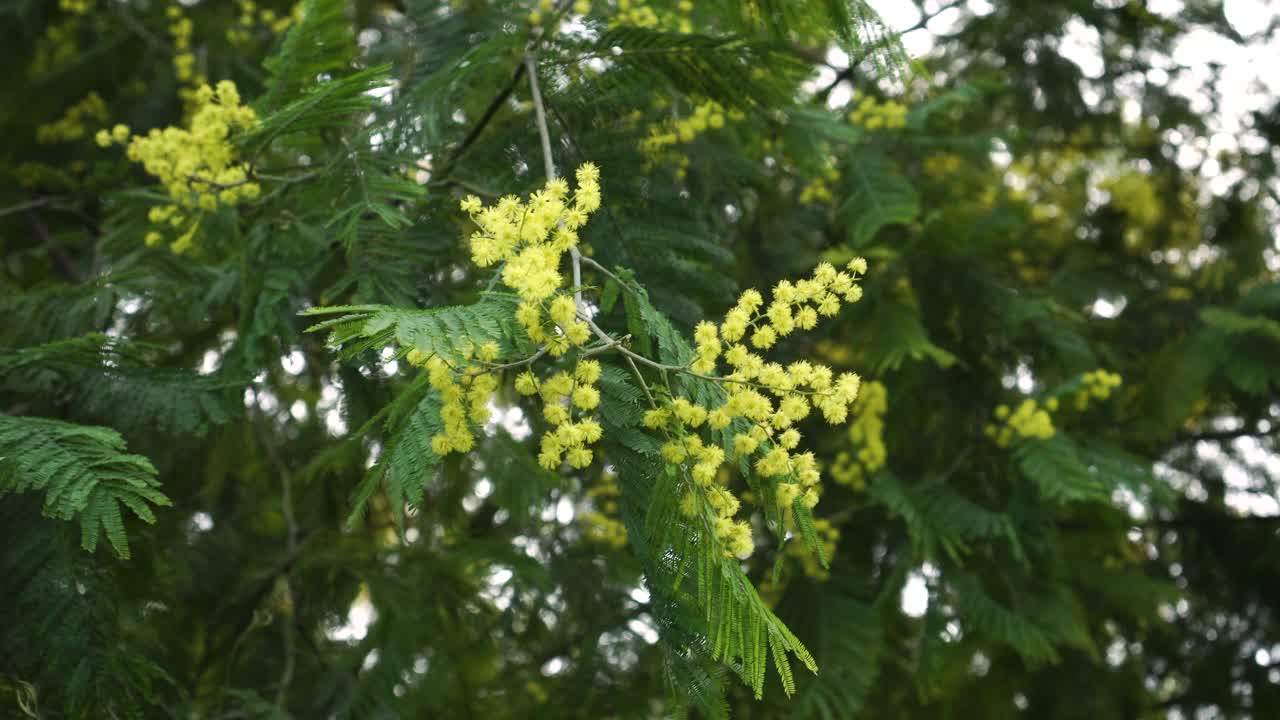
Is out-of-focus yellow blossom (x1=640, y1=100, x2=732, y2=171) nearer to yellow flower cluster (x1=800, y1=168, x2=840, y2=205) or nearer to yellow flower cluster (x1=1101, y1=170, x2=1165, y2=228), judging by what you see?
yellow flower cluster (x1=800, y1=168, x2=840, y2=205)

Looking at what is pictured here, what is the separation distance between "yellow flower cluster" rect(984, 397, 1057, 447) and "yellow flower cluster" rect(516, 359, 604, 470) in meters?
2.42

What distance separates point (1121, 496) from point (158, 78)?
4.70m

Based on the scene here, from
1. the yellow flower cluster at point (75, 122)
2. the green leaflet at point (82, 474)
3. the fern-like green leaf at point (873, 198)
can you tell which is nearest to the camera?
the green leaflet at point (82, 474)

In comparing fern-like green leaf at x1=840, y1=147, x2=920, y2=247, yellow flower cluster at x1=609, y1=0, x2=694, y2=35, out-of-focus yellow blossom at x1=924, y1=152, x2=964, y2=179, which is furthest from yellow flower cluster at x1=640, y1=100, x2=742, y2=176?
out-of-focus yellow blossom at x1=924, y1=152, x2=964, y2=179

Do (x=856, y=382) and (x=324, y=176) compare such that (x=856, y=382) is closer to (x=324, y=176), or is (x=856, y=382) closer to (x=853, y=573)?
(x=324, y=176)

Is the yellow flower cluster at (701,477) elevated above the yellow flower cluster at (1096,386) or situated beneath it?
elevated above

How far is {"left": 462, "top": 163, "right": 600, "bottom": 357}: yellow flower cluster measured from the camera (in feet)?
6.10

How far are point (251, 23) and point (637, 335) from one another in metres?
3.66

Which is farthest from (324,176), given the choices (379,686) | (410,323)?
(379,686)

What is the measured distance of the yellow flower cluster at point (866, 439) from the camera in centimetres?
→ 408

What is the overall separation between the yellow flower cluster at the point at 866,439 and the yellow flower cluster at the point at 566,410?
2249 millimetres

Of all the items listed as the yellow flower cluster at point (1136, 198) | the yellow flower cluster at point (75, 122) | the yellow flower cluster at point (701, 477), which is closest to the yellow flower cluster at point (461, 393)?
the yellow flower cluster at point (701, 477)

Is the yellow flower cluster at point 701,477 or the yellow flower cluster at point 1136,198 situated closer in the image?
the yellow flower cluster at point 701,477

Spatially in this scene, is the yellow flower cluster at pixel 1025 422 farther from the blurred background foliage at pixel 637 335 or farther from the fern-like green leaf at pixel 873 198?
the fern-like green leaf at pixel 873 198
